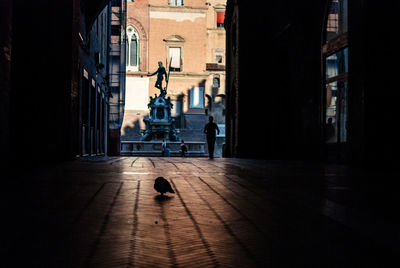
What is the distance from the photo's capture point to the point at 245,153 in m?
18.0

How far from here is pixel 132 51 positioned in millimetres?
45094

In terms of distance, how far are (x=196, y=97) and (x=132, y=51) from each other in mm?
7074

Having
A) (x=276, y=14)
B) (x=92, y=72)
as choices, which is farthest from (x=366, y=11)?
(x=92, y=72)

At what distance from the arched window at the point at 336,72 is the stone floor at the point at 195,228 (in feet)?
28.8

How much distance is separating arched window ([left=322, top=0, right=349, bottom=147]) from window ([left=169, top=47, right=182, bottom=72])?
32411 mm

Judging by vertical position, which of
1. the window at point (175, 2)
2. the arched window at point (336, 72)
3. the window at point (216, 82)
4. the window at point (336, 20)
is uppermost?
the window at point (175, 2)

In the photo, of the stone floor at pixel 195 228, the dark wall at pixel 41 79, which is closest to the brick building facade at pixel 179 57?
the dark wall at pixel 41 79

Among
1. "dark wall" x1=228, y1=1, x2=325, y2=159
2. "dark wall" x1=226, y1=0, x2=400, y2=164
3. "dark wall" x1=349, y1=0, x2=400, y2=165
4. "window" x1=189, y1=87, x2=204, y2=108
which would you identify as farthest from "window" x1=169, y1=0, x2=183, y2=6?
"dark wall" x1=349, y1=0, x2=400, y2=165

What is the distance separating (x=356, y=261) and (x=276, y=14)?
55.3 ft

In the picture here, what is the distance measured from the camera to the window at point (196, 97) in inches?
1796

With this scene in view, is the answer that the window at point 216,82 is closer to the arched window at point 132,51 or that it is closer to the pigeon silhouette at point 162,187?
the arched window at point 132,51

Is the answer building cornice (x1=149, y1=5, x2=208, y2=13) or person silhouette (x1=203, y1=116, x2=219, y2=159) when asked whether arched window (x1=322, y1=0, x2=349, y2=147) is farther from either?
building cornice (x1=149, y1=5, x2=208, y2=13)

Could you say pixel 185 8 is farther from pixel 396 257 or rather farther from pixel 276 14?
pixel 396 257

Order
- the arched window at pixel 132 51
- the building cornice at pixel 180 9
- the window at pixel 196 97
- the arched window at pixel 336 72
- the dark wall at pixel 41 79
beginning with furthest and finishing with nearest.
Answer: the building cornice at pixel 180 9, the window at pixel 196 97, the arched window at pixel 132 51, the arched window at pixel 336 72, the dark wall at pixel 41 79
